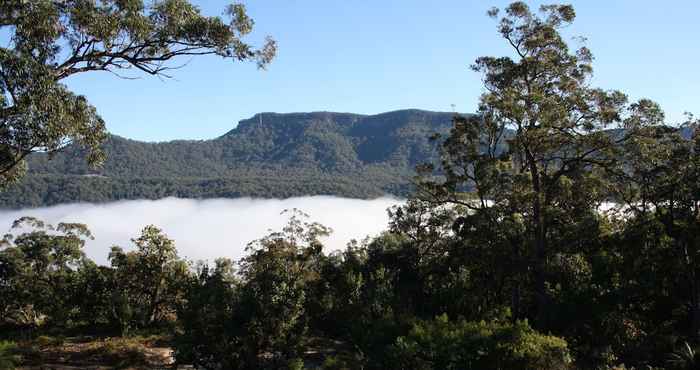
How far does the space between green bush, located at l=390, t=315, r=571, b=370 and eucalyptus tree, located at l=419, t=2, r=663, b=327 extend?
236 inches

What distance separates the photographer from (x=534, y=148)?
52.5 ft

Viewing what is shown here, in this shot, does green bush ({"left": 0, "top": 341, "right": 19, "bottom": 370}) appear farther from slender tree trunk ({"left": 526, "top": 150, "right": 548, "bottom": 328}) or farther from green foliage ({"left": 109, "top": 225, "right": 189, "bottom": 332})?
slender tree trunk ({"left": 526, "top": 150, "right": 548, "bottom": 328})

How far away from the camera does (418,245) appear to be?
71.1ft

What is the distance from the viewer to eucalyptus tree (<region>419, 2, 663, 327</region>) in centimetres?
1527

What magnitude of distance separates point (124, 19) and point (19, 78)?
10.1ft

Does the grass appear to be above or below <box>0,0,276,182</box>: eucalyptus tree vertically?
below

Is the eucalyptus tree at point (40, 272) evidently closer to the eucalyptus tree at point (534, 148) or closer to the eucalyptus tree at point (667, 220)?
the eucalyptus tree at point (534, 148)

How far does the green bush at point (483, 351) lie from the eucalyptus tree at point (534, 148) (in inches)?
236

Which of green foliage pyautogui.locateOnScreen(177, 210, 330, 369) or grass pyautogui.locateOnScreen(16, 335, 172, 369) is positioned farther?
grass pyautogui.locateOnScreen(16, 335, 172, 369)

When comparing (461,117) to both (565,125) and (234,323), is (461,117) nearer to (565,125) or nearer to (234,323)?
(565,125)

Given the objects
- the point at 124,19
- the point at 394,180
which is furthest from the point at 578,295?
the point at 394,180

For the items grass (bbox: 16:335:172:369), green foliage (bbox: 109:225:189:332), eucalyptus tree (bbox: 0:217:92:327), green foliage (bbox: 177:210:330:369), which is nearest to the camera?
green foliage (bbox: 177:210:330:369)

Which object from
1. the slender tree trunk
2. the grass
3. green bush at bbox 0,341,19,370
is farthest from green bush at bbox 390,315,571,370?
green bush at bbox 0,341,19,370

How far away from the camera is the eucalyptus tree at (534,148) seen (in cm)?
1527
